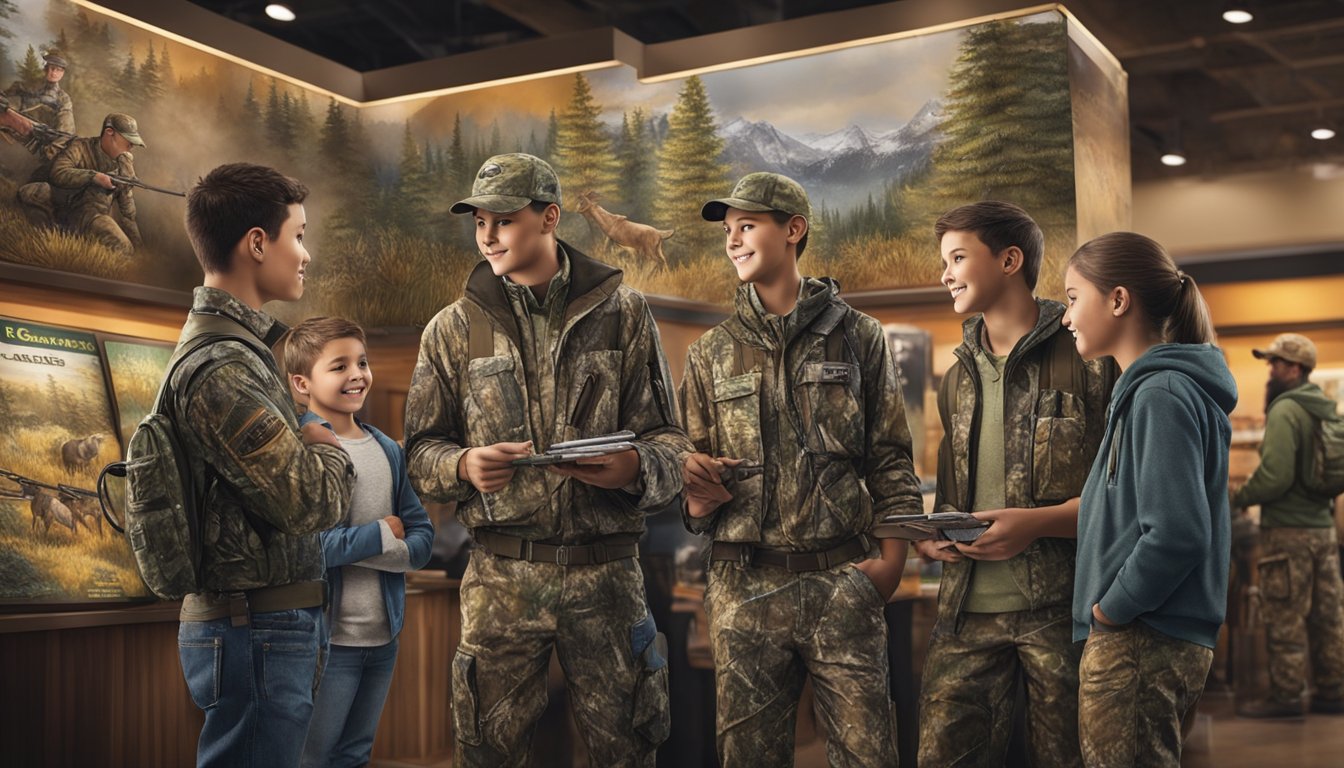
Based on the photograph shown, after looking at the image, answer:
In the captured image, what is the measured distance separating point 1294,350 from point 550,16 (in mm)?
4468

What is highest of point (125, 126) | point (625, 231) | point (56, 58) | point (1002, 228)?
point (56, 58)

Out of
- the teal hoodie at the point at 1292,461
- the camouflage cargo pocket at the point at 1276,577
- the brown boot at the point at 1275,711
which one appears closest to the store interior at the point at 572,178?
the brown boot at the point at 1275,711

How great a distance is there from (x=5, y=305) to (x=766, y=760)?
2.98 metres

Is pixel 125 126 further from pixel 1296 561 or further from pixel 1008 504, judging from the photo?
pixel 1296 561

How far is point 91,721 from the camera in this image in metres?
4.61

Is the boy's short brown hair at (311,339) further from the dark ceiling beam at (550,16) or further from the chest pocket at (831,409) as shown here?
the dark ceiling beam at (550,16)

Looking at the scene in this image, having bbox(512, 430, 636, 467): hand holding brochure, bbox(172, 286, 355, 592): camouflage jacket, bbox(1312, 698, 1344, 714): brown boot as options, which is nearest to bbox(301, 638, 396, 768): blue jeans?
bbox(172, 286, 355, 592): camouflage jacket

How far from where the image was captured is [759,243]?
3650 millimetres

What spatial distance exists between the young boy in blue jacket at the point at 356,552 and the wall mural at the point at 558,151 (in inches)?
44.7

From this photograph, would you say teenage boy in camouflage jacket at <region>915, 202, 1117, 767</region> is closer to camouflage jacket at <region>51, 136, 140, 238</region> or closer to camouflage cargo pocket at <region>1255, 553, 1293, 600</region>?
camouflage jacket at <region>51, 136, 140, 238</region>

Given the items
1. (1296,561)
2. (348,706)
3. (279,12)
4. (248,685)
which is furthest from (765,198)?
(1296,561)

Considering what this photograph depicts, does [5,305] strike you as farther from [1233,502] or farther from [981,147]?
[1233,502]

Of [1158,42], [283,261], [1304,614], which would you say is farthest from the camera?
[1304,614]

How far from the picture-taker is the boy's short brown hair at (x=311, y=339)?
14.1 feet
